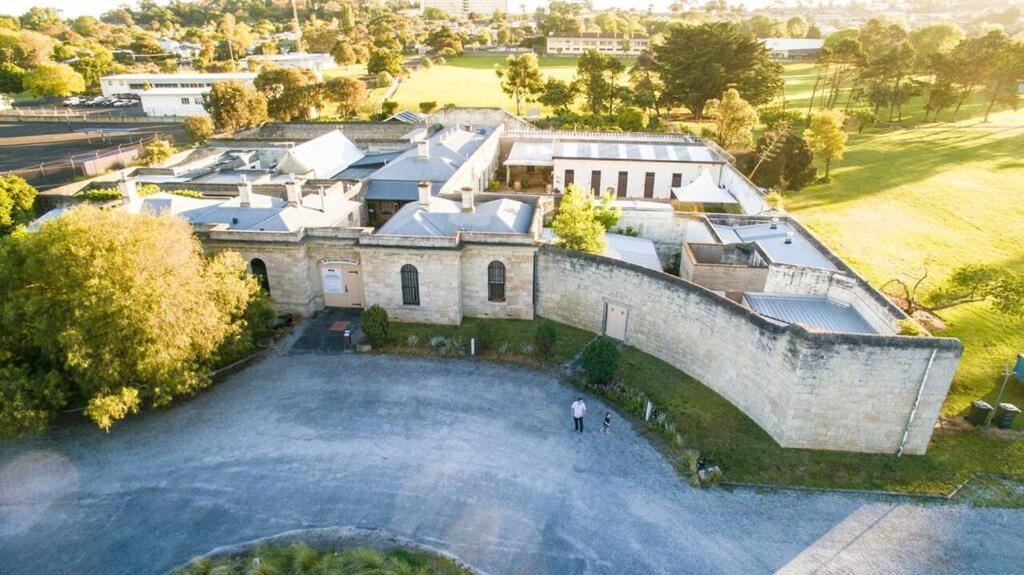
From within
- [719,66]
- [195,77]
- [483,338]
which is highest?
[719,66]

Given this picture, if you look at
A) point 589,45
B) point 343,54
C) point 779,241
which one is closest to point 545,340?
point 779,241

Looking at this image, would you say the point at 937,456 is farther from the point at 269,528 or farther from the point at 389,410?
the point at 269,528

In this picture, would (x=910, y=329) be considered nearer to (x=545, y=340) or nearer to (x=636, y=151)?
(x=545, y=340)

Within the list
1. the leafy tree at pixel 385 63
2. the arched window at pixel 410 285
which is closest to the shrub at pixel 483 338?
the arched window at pixel 410 285

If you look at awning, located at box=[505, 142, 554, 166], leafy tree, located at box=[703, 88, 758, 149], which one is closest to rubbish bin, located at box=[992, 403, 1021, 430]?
awning, located at box=[505, 142, 554, 166]

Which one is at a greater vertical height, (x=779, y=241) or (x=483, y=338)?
(x=779, y=241)

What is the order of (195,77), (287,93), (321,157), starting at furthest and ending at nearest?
1. (195,77)
2. (287,93)
3. (321,157)

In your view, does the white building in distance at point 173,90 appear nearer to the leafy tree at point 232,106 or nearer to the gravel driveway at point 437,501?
the leafy tree at point 232,106
